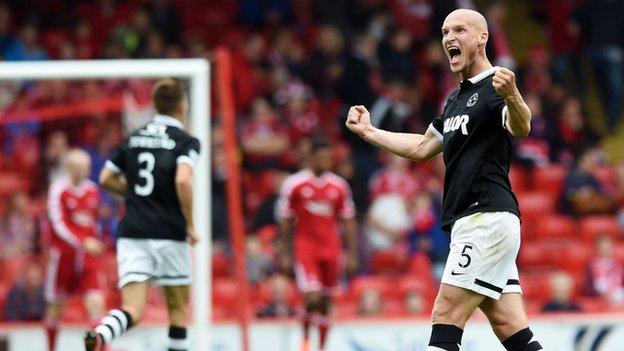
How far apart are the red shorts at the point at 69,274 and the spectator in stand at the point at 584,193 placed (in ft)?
18.7

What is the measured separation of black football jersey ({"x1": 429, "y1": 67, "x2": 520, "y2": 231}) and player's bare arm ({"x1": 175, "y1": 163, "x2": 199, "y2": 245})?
2.20 meters

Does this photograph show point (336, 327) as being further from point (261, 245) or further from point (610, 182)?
point (610, 182)

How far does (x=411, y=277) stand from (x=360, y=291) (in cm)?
68

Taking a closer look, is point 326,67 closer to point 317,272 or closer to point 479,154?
point 317,272

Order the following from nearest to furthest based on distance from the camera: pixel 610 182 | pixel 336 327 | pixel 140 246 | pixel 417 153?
1. pixel 417 153
2. pixel 140 246
3. pixel 336 327
4. pixel 610 182

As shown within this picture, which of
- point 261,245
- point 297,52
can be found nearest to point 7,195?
point 261,245

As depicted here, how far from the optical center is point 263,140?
14.3m

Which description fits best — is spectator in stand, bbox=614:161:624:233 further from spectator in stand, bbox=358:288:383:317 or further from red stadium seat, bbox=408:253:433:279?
spectator in stand, bbox=358:288:383:317

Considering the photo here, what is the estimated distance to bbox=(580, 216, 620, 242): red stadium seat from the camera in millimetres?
14062

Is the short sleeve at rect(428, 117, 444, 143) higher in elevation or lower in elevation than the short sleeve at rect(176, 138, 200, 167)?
lower

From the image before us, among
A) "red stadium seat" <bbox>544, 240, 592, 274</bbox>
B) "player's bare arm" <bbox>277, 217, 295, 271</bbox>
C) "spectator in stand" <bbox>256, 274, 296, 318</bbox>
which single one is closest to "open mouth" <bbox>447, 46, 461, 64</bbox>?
"player's bare arm" <bbox>277, 217, 295, 271</bbox>

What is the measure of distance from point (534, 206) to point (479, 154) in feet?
28.7

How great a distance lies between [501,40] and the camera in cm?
1538

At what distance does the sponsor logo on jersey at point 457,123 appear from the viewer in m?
5.81
